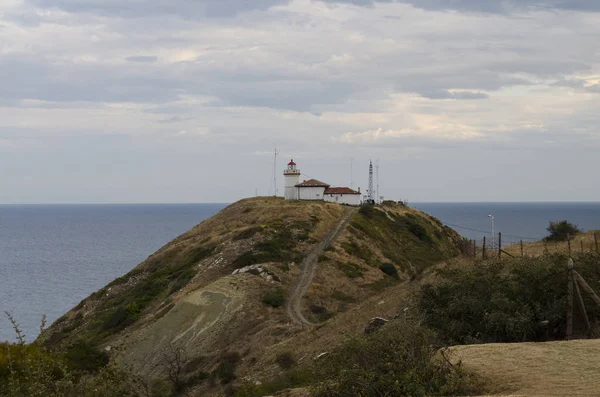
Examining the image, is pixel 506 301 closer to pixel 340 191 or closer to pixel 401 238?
pixel 401 238

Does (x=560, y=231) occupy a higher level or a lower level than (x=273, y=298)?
higher

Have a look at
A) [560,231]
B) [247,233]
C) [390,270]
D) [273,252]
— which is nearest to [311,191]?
[247,233]

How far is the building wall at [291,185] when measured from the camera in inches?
3767

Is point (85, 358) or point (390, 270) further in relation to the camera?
point (390, 270)

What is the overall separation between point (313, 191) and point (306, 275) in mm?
38665

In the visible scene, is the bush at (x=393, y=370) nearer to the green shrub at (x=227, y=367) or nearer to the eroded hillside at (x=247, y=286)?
the eroded hillside at (x=247, y=286)

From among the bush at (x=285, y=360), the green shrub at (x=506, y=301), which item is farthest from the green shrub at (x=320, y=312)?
the green shrub at (x=506, y=301)

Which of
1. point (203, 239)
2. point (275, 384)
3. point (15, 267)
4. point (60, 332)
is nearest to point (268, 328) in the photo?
point (275, 384)

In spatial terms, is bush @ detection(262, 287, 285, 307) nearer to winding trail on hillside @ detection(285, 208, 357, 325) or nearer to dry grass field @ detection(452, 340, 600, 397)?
winding trail on hillside @ detection(285, 208, 357, 325)

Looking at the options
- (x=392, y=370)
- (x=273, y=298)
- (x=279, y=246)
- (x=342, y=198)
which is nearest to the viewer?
(x=392, y=370)

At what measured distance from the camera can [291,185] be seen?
96062 millimetres

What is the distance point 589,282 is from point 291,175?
227 feet

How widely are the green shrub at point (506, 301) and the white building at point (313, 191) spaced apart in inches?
2500

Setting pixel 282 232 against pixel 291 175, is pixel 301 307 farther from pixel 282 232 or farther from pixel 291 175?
pixel 291 175
